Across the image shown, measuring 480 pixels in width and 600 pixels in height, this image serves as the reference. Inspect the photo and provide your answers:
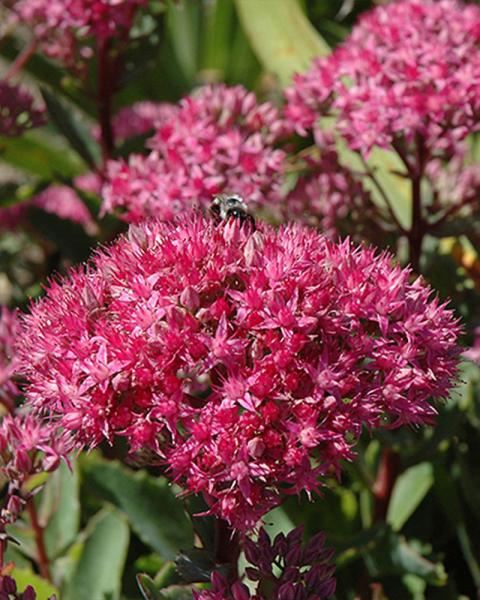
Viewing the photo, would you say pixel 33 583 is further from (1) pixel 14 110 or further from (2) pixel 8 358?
(1) pixel 14 110

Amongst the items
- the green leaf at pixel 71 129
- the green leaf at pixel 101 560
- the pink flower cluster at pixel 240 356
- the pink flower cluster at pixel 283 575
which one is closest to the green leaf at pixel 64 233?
the green leaf at pixel 71 129

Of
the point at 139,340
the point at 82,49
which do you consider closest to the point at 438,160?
the point at 82,49

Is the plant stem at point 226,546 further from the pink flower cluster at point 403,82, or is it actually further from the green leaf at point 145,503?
the pink flower cluster at point 403,82

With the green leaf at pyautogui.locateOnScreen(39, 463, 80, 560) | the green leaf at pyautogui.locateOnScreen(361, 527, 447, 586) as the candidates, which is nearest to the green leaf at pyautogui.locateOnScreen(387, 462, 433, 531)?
the green leaf at pyautogui.locateOnScreen(361, 527, 447, 586)

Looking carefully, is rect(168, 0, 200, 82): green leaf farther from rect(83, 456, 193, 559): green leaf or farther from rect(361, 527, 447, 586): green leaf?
rect(361, 527, 447, 586): green leaf

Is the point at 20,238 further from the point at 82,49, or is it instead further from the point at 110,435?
the point at 110,435

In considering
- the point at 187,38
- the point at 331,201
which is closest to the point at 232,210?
the point at 331,201
